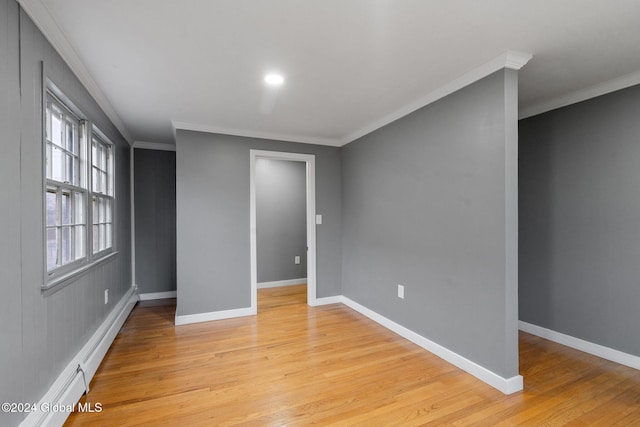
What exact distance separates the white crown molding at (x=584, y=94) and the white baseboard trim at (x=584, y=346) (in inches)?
87.2

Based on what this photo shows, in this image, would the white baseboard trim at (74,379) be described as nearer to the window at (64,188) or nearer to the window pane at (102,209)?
the window at (64,188)

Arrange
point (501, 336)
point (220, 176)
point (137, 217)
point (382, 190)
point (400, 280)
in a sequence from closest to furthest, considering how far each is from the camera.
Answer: point (501, 336)
point (400, 280)
point (382, 190)
point (220, 176)
point (137, 217)

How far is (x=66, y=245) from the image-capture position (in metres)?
2.26

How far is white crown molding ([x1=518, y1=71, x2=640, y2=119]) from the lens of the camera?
248cm

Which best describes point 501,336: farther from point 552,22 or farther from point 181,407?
point 181,407

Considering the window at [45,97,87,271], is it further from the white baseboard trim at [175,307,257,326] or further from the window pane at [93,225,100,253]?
the white baseboard trim at [175,307,257,326]

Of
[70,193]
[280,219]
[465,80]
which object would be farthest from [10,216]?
[280,219]

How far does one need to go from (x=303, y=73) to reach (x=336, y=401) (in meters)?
2.44

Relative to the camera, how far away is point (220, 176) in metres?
3.82

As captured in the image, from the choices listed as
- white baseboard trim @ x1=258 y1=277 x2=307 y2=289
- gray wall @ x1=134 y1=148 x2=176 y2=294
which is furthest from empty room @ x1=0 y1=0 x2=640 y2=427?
white baseboard trim @ x1=258 y1=277 x2=307 y2=289

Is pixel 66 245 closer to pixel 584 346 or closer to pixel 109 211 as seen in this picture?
pixel 109 211

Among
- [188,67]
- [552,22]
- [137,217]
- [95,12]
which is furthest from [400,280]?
[137,217]

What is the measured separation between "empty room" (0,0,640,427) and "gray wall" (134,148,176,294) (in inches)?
19.9

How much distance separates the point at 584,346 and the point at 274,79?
364 centimetres
